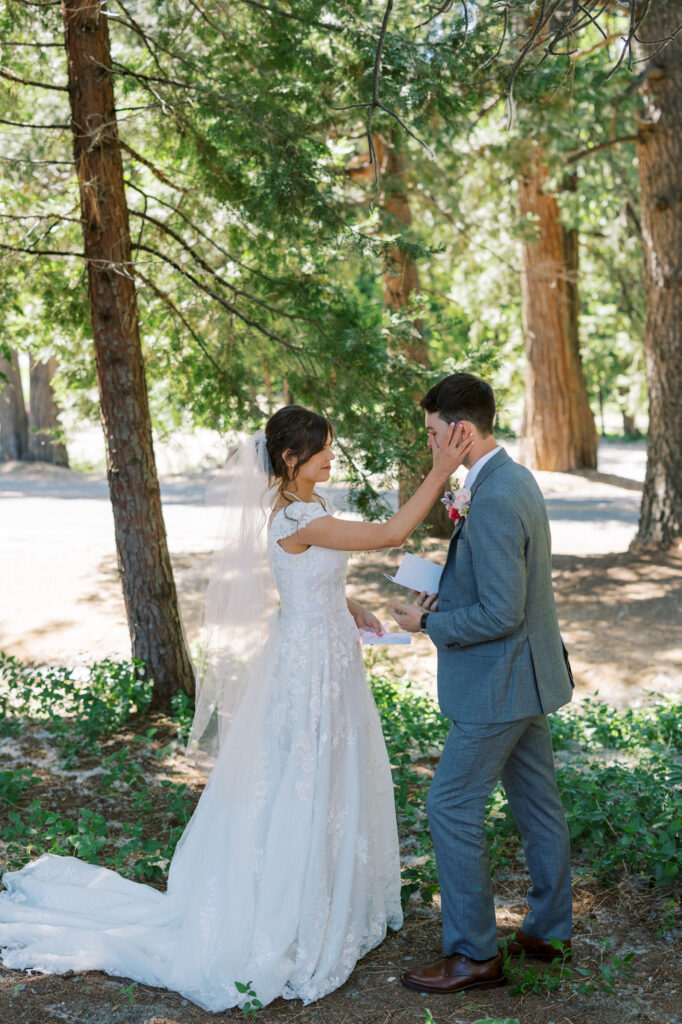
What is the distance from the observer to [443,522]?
41.5 feet

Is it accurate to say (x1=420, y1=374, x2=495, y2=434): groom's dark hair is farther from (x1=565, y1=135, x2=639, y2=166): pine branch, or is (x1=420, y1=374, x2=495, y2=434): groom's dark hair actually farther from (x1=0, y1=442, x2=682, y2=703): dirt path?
(x1=565, y1=135, x2=639, y2=166): pine branch

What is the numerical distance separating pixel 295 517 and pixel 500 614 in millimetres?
1014

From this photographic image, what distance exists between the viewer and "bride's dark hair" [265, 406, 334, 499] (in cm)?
387

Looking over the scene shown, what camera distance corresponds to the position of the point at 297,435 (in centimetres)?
387

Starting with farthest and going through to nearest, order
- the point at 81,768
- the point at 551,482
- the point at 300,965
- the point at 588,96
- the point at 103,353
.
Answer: the point at 551,482 < the point at 588,96 < the point at 103,353 < the point at 81,768 < the point at 300,965

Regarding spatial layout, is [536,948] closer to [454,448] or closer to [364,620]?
[364,620]

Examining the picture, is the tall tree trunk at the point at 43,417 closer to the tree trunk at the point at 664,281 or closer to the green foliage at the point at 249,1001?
the tree trunk at the point at 664,281

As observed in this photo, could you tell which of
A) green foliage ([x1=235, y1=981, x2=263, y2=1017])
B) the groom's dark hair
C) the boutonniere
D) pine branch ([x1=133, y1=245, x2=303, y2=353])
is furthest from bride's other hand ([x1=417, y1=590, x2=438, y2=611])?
A: pine branch ([x1=133, y1=245, x2=303, y2=353])

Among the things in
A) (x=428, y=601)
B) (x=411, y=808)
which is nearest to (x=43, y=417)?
(x=411, y=808)

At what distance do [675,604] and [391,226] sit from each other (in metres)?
4.72

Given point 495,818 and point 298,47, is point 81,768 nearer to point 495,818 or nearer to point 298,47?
point 495,818

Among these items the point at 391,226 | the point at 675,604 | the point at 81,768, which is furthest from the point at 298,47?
the point at 675,604

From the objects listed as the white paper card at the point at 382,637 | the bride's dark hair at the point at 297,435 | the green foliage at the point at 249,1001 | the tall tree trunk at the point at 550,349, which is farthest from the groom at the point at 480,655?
the tall tree trunk at the point at 550,349

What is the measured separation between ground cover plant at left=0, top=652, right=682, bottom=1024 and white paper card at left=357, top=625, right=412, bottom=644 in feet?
3.70
